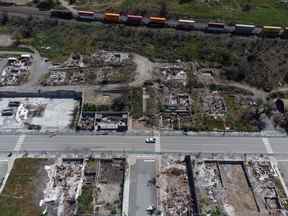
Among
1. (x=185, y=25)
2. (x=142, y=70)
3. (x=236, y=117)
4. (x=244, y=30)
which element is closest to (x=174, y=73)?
(x=142, y=70)

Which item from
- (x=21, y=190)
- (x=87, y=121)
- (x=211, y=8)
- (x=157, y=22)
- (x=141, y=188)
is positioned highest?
(x=211, y=8)

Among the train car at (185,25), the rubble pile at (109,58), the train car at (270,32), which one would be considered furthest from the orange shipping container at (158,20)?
the train car at (270,32)

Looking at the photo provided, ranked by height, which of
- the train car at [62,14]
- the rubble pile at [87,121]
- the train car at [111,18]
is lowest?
the rubble pile at [87,121]

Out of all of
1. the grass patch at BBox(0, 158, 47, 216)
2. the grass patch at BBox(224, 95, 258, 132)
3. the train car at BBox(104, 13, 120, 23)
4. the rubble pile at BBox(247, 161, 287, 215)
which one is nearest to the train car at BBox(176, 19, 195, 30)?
the train car at BBox(104, 13, 120, 23)

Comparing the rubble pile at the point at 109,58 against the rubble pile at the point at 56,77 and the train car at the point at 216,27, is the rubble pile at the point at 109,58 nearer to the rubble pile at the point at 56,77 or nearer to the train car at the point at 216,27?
the rubble pile at the point at 56,77

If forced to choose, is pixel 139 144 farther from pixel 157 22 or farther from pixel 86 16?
pixel 86 16

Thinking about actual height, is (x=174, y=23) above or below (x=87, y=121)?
above
